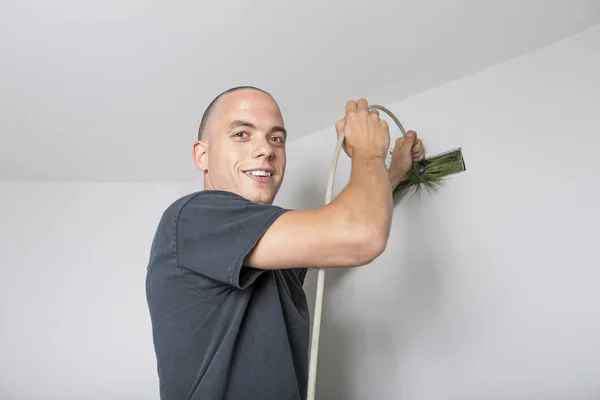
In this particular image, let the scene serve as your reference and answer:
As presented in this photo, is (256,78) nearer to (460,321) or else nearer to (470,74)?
(470,74)

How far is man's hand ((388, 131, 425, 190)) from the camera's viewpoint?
121 cm

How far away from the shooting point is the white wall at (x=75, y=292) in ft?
5.75

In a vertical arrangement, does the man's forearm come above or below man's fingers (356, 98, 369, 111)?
below

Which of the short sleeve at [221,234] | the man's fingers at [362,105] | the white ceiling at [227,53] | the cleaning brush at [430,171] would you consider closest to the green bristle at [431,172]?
the cleaning brush at [430,171]

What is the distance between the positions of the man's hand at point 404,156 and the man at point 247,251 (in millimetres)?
277

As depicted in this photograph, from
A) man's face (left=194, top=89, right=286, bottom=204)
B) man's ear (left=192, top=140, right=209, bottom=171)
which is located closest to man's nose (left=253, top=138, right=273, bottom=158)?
man's face (left=194, top=89, right=286, bottom=204)

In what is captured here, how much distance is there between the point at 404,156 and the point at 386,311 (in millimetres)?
413

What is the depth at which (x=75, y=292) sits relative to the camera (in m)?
1.86

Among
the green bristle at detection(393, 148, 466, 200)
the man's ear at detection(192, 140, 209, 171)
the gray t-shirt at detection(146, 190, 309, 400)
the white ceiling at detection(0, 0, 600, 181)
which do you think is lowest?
the gray t-shirt at detection(146, 190, 309, 400)

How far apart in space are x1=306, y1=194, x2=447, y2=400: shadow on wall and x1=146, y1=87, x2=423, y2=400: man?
310 mm


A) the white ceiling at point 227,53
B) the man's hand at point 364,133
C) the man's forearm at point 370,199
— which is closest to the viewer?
the man's forearm at point 370,199

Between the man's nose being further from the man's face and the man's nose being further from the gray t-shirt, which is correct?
the gray t-shirt

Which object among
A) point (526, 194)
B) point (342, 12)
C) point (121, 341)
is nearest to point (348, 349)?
point (526, 194)

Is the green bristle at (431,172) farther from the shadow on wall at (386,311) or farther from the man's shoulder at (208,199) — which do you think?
the man's shoulder at (208,199)
